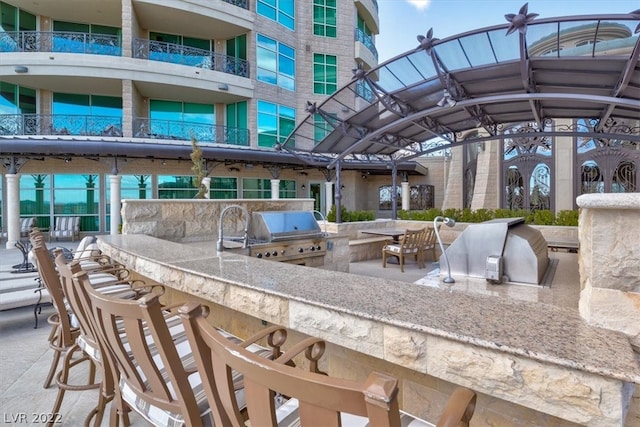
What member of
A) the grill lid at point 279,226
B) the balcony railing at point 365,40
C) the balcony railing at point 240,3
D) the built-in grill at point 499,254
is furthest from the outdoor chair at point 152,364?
the balcony railing at point 365,40

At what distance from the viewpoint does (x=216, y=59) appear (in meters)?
15.5

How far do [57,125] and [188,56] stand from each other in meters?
5.88

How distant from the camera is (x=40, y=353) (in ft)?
13.3

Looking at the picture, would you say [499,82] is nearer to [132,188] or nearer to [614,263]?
[614,263]

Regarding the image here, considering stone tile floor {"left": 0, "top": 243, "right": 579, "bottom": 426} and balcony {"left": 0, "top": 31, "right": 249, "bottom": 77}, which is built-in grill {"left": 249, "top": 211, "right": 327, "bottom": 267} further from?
balcony {"left": 0, "top": 31, "right": 249, "bottom": 77}

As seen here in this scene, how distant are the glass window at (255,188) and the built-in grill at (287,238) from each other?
437 inches

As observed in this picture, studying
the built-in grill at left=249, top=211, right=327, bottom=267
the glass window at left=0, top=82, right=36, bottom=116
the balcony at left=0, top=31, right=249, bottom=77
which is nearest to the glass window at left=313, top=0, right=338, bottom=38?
the balcony at left=0, top=31, right=249, bottom=77

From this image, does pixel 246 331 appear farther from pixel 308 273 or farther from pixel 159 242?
pixel 159 242

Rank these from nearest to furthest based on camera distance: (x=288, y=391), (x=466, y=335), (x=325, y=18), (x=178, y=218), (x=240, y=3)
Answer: (x=288, y=391) < (x=466, y=335) < (x=178, y=218) < (x=240, y=3) < (x=325, y=18)

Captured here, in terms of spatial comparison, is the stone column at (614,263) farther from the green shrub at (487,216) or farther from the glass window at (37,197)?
the glass window at (37,197)

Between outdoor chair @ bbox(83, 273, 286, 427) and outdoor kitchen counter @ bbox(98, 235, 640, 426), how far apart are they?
0.32m

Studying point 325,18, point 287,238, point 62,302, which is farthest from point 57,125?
point 62,302

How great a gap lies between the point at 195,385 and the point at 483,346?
4.39 feet

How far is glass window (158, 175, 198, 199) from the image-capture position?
14938 millimetres
